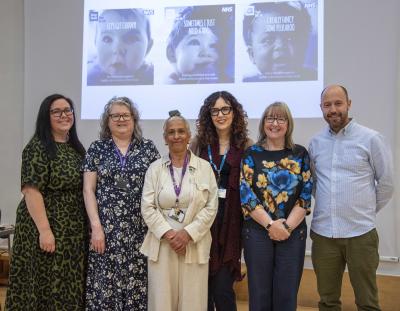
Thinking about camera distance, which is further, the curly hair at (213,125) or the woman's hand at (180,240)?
the curly hair at (213,125)

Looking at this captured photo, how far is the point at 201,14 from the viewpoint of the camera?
388 cm

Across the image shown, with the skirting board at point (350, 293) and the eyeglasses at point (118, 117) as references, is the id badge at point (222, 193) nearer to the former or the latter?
the eyeglasses at point (118, 117)

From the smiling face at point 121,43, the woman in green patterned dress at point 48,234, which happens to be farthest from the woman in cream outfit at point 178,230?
the smiling face at point 121,43

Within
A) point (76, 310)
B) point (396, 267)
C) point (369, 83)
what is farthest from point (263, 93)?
point (76, 310)

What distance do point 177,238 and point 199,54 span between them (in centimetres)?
223

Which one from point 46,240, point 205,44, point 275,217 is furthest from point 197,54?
point 46,240

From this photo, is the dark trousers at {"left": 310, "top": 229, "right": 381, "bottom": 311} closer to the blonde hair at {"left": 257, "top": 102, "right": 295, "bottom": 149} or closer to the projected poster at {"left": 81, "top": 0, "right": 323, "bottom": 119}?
the blonde hair at {"left": 257, "top": 102, "right": 295, "bottom": 149}

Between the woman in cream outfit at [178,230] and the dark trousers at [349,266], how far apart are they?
682 mm

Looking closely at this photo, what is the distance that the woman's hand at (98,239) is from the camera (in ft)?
7.45

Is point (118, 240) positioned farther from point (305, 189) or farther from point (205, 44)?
point (205, 44)

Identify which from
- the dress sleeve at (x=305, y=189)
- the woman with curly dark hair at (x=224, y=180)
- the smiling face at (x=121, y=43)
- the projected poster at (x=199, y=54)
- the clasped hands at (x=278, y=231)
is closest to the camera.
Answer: the clasped hands at (x=278, y=231)

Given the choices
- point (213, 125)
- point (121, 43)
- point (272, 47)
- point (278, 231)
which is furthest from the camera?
point (121, 43)

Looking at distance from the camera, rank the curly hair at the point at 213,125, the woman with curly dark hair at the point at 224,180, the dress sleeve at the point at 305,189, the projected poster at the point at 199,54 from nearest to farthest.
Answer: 1. the dress sleeve at the point at 305,189
2. the woman with curly dark hair at the point at 224,180
3. the curly hair at the point at 213,125
4. the projected poster at the point at 199,54

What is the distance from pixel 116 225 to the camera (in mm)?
2289
